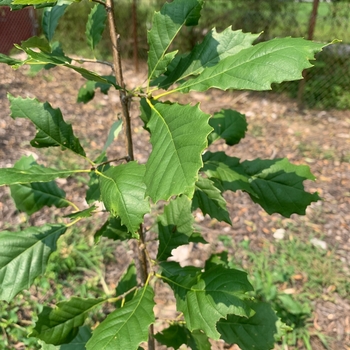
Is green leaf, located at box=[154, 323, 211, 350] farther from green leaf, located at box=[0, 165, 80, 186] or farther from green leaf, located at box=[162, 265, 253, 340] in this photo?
green leaf, located at box=[0, 165, 80, 186]

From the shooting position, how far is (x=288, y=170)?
1250 millimetres

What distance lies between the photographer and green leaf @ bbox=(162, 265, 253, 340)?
0.96 metres

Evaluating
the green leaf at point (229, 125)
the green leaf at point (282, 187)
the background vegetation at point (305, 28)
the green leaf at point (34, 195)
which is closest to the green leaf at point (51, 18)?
the green leaf at point (34, 195)

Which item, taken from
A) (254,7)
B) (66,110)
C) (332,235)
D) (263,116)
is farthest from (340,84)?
(66,110)

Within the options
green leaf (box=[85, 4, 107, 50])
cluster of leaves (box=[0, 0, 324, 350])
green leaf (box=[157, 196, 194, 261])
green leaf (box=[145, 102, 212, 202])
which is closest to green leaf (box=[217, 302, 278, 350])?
cluster of leaves (box=[0, 0, 324, 350])

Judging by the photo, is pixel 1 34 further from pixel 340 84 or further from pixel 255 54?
pixel 255 54

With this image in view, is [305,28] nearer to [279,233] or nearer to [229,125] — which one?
[279,233]

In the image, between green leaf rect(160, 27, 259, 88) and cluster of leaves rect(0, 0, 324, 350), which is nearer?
cluster of leaves rect(0, 0, 324, 350)

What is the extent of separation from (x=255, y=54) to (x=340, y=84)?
454 cm

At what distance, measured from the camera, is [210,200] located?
1.16m

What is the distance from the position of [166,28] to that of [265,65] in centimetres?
30

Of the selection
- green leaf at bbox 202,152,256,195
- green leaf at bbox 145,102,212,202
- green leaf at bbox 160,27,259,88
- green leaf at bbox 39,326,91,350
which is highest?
green leaf at bbox 160,27,259,88

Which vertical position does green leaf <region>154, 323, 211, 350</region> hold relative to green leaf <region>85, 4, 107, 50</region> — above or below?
below

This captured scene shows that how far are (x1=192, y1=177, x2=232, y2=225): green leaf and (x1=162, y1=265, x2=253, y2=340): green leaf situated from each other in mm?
156
